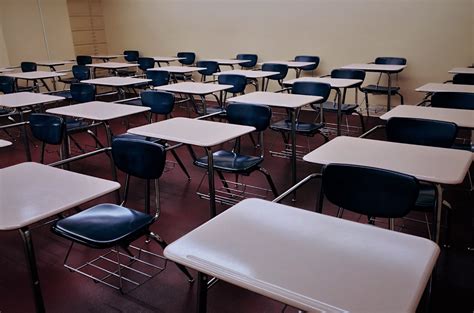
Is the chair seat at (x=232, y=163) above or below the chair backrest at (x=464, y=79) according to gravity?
below

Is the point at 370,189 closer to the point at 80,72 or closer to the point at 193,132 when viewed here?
the point at 193,132

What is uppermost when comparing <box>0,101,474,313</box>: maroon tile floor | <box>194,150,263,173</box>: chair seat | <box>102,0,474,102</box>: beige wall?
<box>102,0,474,102</box>: beige wall

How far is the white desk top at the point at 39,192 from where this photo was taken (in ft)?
5.44

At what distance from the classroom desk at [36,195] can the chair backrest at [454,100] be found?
3012mm

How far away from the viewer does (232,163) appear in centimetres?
323

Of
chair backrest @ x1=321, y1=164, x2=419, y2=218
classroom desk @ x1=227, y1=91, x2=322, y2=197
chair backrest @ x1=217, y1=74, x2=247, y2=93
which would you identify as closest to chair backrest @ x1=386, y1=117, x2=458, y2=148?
classroom desk @ x1=227, y1=91, x2=322, y2=197

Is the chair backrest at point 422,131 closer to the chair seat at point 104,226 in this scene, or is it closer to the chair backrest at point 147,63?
the chair seat at point 104,226

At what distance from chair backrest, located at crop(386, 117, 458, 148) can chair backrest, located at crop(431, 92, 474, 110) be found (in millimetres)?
1145

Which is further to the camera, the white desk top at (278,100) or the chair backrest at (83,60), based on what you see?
the chair backrest at (83,60)

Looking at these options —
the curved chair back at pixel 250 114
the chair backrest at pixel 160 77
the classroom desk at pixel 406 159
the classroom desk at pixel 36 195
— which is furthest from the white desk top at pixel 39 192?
the chair backrest at pixel 160 77

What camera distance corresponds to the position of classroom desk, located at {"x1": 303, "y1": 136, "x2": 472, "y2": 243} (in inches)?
78.0

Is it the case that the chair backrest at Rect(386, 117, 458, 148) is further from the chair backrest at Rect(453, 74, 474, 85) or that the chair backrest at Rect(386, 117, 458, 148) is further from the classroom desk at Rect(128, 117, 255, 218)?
the chair backrest at Rect(453, 74, 474, 85)

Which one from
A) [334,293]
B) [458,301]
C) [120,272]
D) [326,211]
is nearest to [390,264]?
[334,293]

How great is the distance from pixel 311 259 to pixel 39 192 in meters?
1.28
